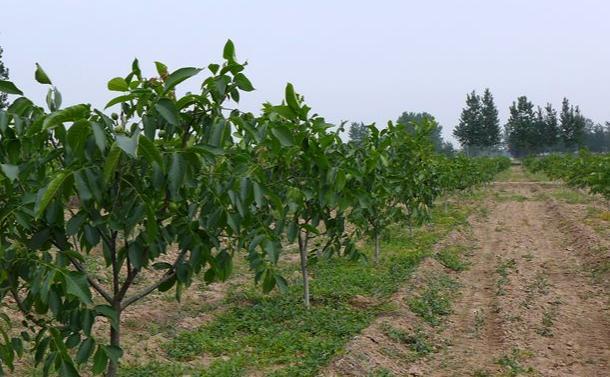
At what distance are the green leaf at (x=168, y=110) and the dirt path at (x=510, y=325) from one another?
Answer: 343cm

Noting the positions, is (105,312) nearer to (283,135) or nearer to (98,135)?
(98,135)

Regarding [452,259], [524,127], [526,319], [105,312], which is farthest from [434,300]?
[524,127]

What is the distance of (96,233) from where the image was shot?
2.44 meters

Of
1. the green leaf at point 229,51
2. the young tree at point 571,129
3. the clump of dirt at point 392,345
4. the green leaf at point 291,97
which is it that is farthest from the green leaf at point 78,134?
the young tree at point 571,129

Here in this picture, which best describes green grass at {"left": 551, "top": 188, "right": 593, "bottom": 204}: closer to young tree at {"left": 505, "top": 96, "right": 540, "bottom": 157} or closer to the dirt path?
the dirt path

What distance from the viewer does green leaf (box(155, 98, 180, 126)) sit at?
7.31 ft

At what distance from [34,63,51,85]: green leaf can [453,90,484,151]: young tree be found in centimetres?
6965

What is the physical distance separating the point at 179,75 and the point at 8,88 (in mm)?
646

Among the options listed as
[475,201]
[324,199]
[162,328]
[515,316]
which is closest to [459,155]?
[475,201]

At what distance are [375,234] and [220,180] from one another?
6.82 metres

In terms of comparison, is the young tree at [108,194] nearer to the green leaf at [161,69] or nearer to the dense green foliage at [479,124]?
the green leaf at [161,69]

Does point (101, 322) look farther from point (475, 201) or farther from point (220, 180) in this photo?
point (475, 201)

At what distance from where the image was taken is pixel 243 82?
2.59m

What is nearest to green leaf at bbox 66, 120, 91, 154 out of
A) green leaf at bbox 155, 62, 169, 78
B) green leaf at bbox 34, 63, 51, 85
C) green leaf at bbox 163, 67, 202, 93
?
green leaf at bbox 163, 67, 202, 93
